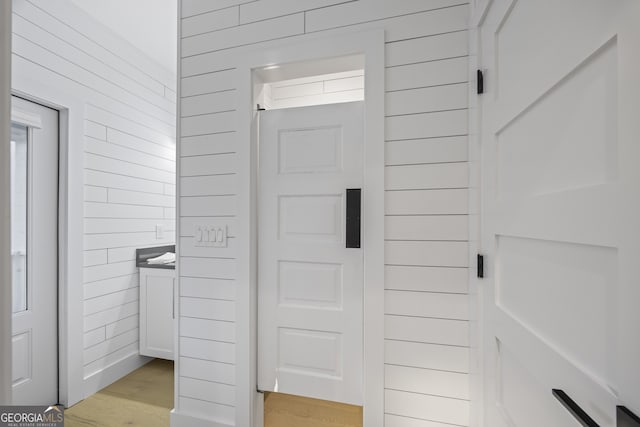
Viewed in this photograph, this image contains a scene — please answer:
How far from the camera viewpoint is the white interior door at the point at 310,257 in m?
1.59

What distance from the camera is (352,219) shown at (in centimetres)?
154

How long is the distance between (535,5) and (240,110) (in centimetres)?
134

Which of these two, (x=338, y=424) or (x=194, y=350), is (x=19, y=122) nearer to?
(x=194, y=350)

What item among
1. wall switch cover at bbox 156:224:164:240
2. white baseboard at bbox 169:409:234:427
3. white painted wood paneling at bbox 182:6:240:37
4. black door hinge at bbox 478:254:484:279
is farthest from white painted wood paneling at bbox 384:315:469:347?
wall switch cover at bbox 156:224:164:240

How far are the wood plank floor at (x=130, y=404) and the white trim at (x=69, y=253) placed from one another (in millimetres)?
135

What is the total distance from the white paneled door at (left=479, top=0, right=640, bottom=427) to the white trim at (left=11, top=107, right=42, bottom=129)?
2429mm

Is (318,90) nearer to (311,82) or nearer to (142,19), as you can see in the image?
(311,82)

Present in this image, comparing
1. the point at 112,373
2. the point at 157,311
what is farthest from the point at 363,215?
the point at 112,373

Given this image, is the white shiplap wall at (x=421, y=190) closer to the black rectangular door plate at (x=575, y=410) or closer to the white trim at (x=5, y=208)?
the black rectangular door plate at (x=575, y=410)

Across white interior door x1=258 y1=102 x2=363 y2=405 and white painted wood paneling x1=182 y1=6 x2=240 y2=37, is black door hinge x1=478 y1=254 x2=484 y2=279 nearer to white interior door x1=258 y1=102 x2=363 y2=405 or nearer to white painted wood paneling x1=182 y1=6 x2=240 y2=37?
white interior door x1=258 y1=102 x2=363 y2=405

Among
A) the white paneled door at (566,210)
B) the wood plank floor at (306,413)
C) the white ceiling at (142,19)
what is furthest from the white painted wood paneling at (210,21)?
the wood plank floor at (306,413)

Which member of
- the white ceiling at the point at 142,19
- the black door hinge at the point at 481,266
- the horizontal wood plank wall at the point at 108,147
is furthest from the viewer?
the white ceiling at the point at 142,19

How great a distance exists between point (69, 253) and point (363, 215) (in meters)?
1.93

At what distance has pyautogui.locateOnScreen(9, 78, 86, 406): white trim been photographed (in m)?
2.03
